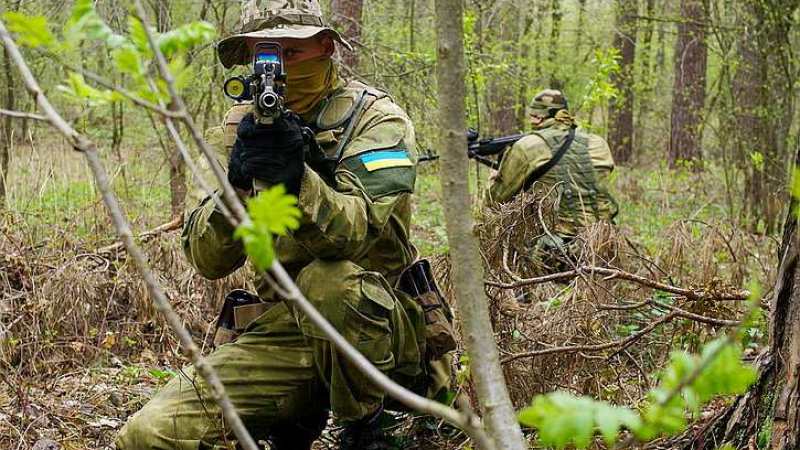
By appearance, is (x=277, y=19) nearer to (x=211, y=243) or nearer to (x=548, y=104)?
(x=211, y=243)

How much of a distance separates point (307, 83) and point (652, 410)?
2.16m

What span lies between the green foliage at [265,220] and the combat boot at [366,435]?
1.96m

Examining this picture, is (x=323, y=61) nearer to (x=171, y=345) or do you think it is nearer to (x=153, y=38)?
(x=153, y=38)

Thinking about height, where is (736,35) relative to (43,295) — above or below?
above

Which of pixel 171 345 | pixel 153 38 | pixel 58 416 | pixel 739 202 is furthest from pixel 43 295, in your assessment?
pixel 739 202

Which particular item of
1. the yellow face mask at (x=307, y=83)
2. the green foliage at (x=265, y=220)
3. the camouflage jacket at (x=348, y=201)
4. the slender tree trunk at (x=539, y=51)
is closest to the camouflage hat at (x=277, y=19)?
the yellow face mask at (x=307, y=83)

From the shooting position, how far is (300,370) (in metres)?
2.86

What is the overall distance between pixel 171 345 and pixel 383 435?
6.05ft

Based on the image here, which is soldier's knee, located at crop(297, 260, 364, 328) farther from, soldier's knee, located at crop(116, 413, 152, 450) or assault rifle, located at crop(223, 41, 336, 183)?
soldier's knee, located at crop(116, 413, 152, 450)

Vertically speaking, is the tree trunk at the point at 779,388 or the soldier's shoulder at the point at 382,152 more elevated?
the soldier's shoulder at the point at 382,152

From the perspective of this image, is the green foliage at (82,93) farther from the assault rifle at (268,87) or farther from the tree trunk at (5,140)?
the tree trunk at (5,140)

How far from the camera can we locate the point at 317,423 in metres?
3.08

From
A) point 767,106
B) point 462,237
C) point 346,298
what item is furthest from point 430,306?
point 767,106

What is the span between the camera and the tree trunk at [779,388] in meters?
1.90
